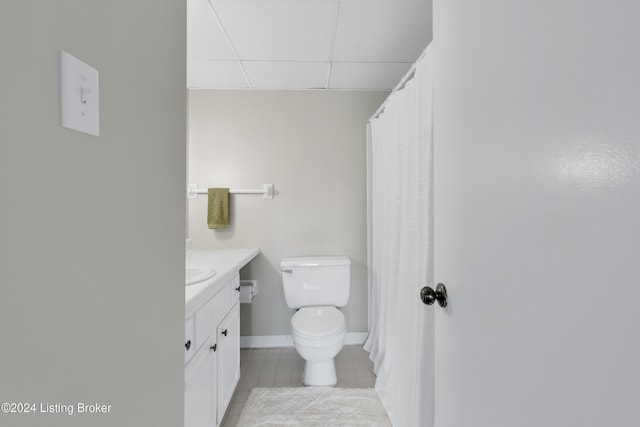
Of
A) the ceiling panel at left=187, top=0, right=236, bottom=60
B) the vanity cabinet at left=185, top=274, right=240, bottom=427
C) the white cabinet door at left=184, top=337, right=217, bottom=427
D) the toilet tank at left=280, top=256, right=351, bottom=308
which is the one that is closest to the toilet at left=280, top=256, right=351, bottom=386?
the toilet tank at left=280, top=256, right=351, bottom=308

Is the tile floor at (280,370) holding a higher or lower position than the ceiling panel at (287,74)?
lower

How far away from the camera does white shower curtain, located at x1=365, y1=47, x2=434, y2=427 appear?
1290mm

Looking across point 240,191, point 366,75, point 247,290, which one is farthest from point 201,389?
point 366,75

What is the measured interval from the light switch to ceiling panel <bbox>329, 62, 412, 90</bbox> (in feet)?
6.25

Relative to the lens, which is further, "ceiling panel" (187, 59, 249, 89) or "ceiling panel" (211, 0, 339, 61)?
"ceiling panel" (187, 59, 249, 89)

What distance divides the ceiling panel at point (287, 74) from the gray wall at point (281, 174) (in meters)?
0.09

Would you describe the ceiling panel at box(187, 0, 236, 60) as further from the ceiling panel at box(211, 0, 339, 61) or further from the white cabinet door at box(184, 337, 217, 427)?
the white cabinet door at box(184, 337, 217, 427)

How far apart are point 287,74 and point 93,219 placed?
2.07 m

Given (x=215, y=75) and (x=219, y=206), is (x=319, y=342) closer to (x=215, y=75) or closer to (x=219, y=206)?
(x=219, y=206)

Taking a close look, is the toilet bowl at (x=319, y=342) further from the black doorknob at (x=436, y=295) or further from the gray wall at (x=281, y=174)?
the black doorknob at (x=436, y=295)

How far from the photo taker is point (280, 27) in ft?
5.62

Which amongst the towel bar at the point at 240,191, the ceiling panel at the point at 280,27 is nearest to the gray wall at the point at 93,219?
the ceiling panel at the point at 280,27

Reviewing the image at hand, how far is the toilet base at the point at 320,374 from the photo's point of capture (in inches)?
77.4

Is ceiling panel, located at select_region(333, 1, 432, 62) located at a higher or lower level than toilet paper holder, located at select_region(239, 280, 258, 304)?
higher
